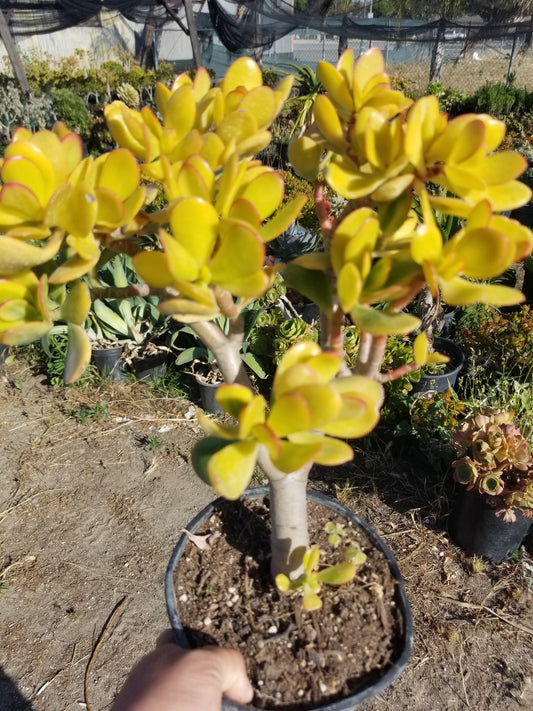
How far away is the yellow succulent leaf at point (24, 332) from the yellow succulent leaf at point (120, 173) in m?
0.18

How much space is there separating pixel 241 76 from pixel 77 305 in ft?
1.34

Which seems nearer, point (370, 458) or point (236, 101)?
point (236, 101)

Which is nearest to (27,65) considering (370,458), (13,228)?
(370,458)

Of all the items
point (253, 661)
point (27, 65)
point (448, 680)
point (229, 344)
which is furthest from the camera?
point (27, 65)

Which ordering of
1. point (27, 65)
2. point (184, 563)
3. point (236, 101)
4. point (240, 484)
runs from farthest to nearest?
point (27, 65), point (184, 563), point (236, 101), point (240, 484)

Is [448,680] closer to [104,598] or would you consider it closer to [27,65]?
[104,598]

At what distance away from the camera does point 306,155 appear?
0.69 meters

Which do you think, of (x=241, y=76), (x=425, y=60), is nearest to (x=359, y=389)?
(x=241, y=76)

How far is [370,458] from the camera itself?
2.37 metres

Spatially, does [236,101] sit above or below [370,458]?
above

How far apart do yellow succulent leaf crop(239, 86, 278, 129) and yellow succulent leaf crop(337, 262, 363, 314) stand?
0.86ft

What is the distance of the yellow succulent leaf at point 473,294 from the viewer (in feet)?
1.71

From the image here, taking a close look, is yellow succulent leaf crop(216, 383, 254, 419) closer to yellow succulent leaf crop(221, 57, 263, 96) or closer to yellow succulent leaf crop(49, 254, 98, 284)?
yellow succulent leaf crop(49, 254, 98, 284)

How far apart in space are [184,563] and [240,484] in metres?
0.59
